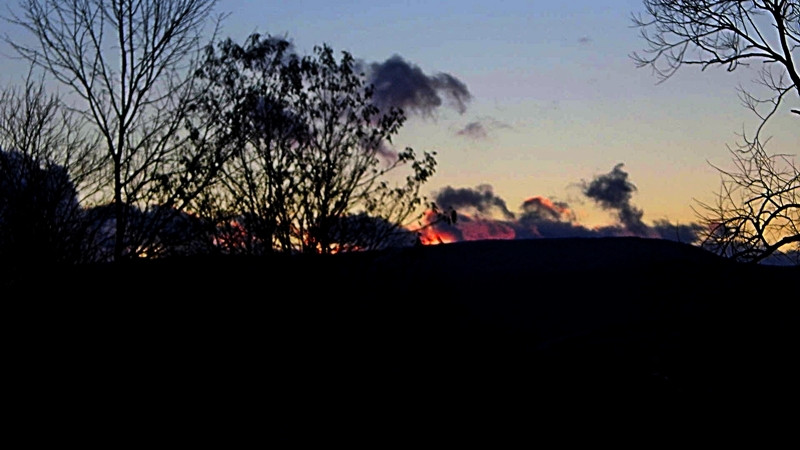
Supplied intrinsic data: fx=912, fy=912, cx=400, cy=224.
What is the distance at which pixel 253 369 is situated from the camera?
466 inches

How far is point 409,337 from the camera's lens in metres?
11.6

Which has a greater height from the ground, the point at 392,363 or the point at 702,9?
the point at 702,9

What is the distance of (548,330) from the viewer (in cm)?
1123

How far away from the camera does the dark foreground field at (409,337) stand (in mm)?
9422

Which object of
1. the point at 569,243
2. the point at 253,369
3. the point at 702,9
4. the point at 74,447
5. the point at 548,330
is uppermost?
the point at 702,9

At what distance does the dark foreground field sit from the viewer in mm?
9422

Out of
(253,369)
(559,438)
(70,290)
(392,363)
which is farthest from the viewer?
(70,290)

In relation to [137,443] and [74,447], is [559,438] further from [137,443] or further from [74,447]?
[74,447]

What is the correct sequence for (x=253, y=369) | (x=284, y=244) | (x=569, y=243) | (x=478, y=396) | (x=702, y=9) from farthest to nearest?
(x=284, y=244) → (x=702, y=9) → (x=569, y=243) → (x=253, y=369) → (x=478, y=396)

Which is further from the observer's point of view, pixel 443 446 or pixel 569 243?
pixel 569 243

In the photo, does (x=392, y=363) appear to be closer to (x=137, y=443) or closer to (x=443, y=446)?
(x=443, y=446)

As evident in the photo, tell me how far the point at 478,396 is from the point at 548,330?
6.46ft

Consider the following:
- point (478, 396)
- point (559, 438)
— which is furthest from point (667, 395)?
point (478, 396)

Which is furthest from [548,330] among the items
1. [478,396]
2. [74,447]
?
[74,447]
